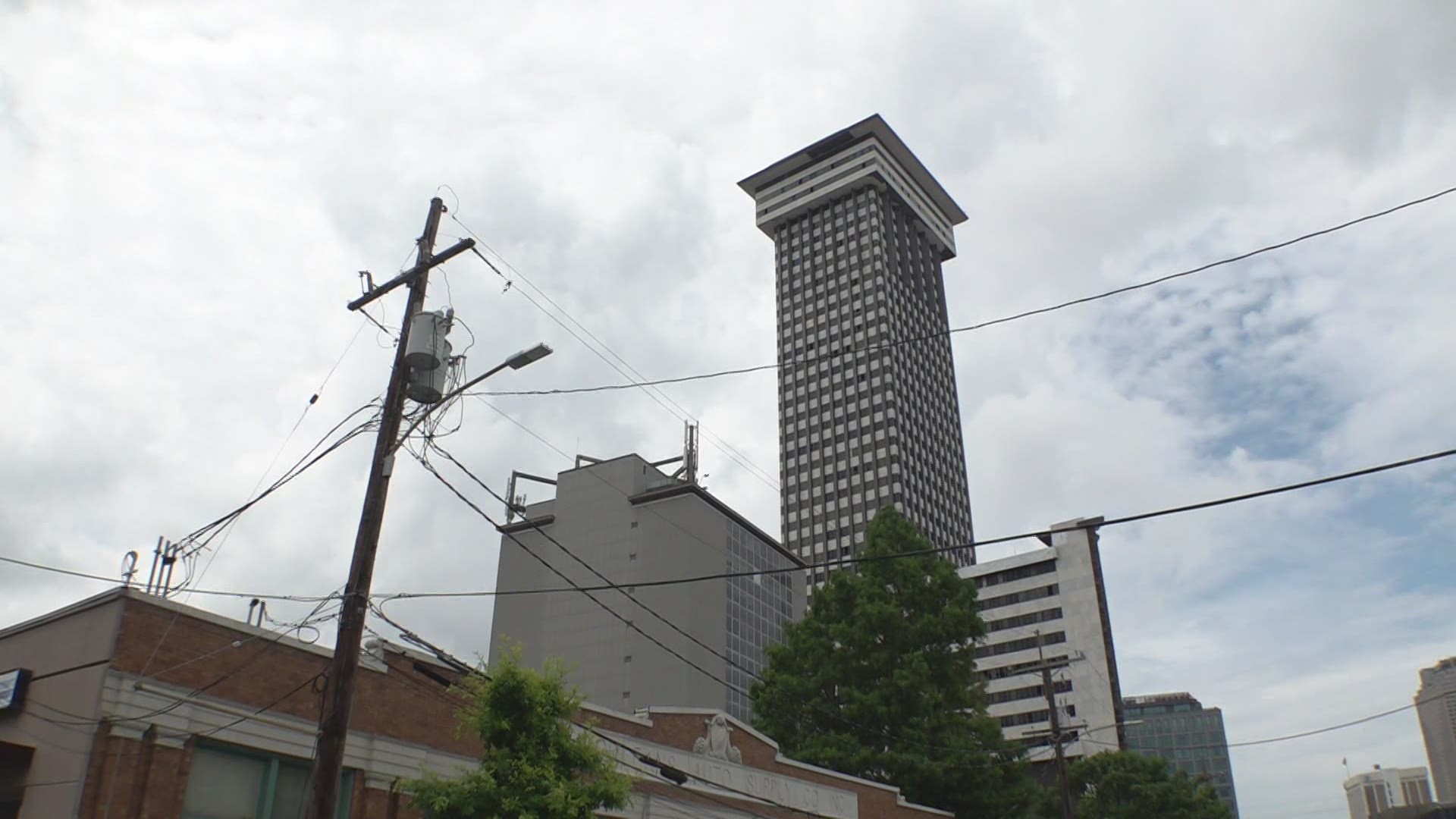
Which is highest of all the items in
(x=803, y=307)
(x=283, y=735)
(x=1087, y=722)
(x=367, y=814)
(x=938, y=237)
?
(x=938, y=237)

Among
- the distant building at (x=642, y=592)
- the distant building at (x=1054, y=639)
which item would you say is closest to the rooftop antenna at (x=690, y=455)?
the distant building at (x=642, y=592)

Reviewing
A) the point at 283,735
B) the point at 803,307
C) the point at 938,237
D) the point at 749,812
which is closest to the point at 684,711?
the point at 749,812

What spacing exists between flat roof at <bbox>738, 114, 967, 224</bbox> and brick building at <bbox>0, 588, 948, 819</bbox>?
461 feet

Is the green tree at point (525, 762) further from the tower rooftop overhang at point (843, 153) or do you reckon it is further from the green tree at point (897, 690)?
the tower rooftop overhang at point (843, 153)

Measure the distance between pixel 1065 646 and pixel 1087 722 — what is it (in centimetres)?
774

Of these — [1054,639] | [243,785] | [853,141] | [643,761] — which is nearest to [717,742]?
[643,761]

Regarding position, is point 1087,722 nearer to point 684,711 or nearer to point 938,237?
point 684,711

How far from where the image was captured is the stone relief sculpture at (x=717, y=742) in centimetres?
2802

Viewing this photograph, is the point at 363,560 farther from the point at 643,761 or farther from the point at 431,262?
the point at 643,761

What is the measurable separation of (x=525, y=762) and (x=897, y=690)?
21.1 meters

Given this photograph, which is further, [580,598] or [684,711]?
[580,598]

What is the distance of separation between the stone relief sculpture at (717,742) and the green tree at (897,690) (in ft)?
24.1

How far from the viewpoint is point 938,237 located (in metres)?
164

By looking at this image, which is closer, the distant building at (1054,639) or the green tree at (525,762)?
the green tree at (525,762)
